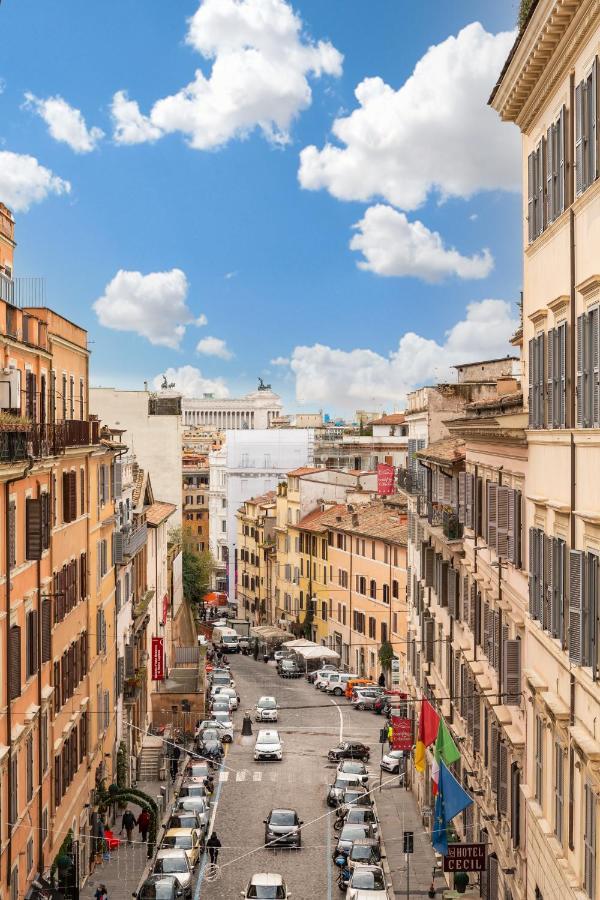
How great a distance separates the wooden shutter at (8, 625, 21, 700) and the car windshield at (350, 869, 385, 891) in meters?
13.0

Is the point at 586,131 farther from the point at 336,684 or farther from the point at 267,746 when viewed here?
the point at 336,684

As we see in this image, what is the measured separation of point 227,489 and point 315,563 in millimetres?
36305

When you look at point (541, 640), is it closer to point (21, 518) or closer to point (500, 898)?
point (500, 898)

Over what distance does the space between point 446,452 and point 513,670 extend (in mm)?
13692

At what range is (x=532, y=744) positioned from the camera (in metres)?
20.5

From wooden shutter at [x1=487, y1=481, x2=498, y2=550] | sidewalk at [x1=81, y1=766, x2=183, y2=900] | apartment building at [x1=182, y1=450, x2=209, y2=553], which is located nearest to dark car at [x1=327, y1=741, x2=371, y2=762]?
sidewalk at [x1=81, y1=766, x2=183, y2=900]

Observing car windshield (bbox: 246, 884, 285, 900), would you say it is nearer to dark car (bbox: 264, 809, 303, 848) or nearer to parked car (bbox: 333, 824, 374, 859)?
parked car (bbox: 333, 824, 374, 859)

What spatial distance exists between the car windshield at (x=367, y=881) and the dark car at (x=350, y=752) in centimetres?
1881

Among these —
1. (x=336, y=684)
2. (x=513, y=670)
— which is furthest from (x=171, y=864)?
(x=336, y=684)

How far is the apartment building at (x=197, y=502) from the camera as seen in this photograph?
150 meters

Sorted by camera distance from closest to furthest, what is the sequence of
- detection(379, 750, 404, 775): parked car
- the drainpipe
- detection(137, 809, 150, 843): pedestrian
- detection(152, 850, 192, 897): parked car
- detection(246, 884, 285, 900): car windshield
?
1. the drainpipe
2. detection(246, 884, 285, 900): car windshield
3. detection(152, 850, 192, 897): parked car
4. detection(137, 809, 150, 843): pedestrian
5. detection(379, 750, 404, 775): parked car

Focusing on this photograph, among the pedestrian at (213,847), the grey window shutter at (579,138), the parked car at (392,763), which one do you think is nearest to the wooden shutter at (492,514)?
the grey window shutter at (579,138)

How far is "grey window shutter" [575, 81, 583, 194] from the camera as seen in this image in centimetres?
1557

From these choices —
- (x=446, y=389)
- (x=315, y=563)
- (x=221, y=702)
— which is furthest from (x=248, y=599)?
(x=446, y=389)
